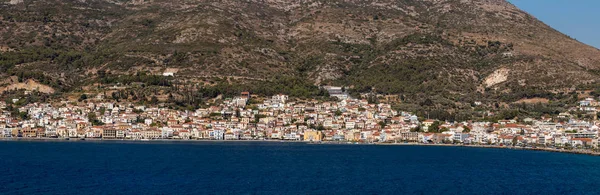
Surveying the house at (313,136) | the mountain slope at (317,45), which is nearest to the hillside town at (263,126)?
the house at (313,136)

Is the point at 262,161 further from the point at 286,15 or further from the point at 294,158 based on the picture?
the point at 286,15

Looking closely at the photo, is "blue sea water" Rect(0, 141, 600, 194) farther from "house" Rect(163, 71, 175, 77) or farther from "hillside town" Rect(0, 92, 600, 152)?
"house" Rect(163, 71, 175, 77)

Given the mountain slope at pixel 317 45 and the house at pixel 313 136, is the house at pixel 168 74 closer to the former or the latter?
the mountain slope at pixel 317 45

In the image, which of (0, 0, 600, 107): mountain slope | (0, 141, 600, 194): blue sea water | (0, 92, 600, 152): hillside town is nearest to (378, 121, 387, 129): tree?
(0, 92, 600, 152): hillside town

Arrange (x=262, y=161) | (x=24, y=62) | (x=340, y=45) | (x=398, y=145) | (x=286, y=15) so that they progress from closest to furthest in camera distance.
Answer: (x=262, y=161), (x=398, y=145), (x=24, y=62), (x=340, y=45), (x=286, y=15)

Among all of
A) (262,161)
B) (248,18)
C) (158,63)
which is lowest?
(262,161)

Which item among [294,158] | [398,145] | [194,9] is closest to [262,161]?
[294,158]

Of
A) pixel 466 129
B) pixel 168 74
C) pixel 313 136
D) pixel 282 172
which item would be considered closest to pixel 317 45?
pixel 168 74

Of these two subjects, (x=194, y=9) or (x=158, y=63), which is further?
(x=194, y=9)
